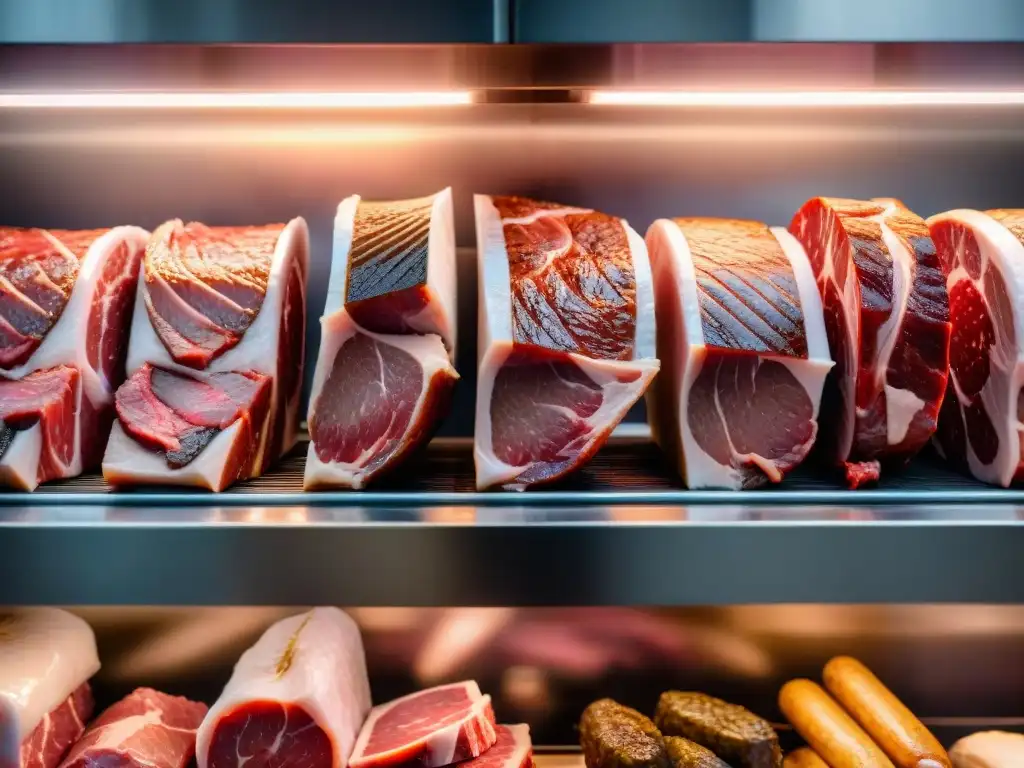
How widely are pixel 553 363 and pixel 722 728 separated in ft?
1.94

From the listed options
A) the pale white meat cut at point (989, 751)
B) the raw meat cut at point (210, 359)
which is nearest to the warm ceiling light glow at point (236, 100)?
the raw meat cut at point (210, 359)

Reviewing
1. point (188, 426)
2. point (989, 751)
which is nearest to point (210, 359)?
point (188, 426)

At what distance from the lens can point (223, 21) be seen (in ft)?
3.44

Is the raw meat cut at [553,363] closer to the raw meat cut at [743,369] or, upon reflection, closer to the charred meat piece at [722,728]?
the raw meat cut at [743,369]

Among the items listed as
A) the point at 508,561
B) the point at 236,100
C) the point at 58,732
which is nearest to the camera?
the point at 508,561

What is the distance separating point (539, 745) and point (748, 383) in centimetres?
80

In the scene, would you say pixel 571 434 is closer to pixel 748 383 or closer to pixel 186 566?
pixel 748 383

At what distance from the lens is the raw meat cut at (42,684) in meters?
1.12

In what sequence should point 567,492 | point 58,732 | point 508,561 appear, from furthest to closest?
point 58,732 → point 567,492 → point 508,561

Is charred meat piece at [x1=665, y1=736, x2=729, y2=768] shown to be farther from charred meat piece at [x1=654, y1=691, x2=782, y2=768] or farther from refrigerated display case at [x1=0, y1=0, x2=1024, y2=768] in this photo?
refrigerated display case at [x1=0, y1=0, x2=1024, y2=768]

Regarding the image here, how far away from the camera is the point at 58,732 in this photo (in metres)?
1.22

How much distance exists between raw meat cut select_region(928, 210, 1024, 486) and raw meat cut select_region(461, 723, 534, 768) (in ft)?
2.67

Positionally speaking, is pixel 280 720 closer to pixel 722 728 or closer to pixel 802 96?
pixel 722 728

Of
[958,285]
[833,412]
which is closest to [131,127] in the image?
[833,412]
